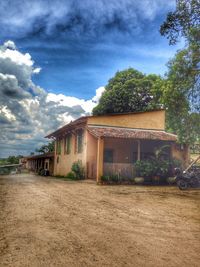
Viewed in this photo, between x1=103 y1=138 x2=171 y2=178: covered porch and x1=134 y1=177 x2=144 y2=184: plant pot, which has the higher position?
x1=103 y1=138 x2=171 y2=178: covered porch

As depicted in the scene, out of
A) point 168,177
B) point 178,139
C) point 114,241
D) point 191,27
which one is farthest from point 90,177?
point 114,241

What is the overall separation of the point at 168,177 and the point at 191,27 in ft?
31.0

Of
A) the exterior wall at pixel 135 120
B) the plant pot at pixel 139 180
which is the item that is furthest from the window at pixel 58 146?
the plant pot at pixel 139 180

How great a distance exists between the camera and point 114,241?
4.63 m

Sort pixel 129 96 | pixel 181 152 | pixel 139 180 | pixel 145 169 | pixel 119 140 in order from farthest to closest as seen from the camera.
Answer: pixel 129 96 < pixel 181 152 < pixel 119 140 < pixel 145 169 < pixel 139 180

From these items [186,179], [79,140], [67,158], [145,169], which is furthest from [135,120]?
[186,179]

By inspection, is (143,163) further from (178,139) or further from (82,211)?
(82,211)

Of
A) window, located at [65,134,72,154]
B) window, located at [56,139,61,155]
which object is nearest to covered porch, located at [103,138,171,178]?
window, located at [65,134,72,154]

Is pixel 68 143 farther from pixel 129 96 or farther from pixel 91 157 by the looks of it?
pixel 129 96

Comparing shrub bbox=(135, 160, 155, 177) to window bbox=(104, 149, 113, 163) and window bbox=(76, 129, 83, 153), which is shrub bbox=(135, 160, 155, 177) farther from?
window bbox=(76, 129, 83, 153)

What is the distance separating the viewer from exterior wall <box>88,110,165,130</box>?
21719 millimetres

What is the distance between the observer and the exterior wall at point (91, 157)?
20375 millimetres

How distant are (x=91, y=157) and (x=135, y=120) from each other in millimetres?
5145

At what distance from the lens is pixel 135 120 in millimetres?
23031
